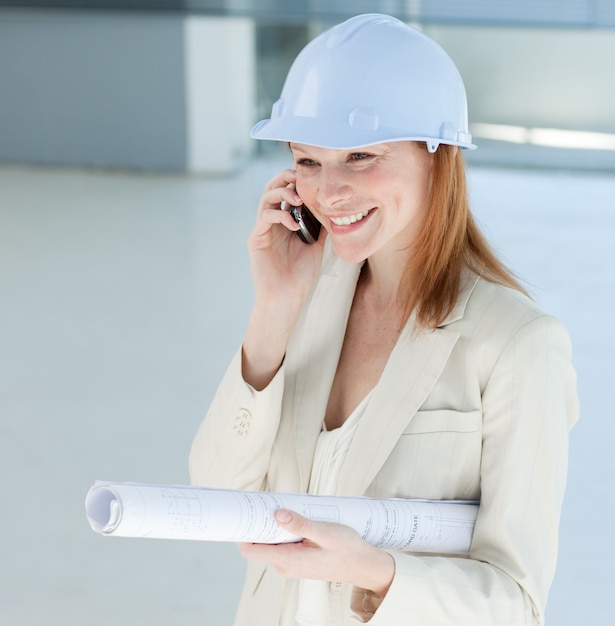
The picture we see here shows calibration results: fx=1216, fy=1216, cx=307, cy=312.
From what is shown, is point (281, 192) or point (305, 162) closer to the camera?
point (305, 162)

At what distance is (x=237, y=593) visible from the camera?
3322 mm

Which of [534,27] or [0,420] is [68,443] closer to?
[0,420]

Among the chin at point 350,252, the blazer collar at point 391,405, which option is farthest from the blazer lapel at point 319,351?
the chin at point 350,252

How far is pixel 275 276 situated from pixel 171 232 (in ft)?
17.5

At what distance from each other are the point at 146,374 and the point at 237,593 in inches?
62.9

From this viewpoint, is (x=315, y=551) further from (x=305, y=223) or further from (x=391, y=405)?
(x=305, y=223)

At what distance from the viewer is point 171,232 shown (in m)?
7.05

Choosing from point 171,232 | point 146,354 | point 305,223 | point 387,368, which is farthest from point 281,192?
point 171,232

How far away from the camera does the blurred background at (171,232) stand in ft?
11.4

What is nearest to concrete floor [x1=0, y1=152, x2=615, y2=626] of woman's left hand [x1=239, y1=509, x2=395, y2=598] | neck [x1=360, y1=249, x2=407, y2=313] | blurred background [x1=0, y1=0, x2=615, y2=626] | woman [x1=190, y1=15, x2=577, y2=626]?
blurred background [x1=0, y1=0, x2=615, y2=626]

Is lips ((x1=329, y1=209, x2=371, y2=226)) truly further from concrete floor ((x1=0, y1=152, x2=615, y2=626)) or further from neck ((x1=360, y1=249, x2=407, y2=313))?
concrete floor ((x1=0, y1=152, x2=615, y2=626))

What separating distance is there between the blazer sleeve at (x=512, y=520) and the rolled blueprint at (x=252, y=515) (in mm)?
30

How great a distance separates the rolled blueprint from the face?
35 cm

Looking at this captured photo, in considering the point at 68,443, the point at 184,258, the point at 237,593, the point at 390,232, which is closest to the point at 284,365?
the point at 390,232
